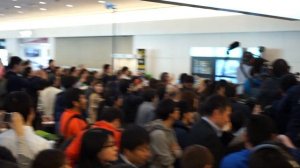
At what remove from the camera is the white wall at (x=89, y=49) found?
1673cm

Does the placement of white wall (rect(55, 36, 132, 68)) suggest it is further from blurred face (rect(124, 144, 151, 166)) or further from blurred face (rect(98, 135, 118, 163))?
blurred face (rect(98, 135, 118, 163))

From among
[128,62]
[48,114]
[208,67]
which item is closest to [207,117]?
[48,114]

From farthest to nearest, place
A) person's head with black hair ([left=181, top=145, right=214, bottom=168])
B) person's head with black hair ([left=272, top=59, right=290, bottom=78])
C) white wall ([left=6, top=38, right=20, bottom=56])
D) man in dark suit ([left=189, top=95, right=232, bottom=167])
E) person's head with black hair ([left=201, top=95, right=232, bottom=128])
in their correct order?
white wall ([left=6, top=38, right=20, bottom=56]), person's head with black hair ([left=272, top=59, right=290, bottom=78]), person's head with black hair ([left=201, top=95, right=232, bottom=128]), man in dark suit ([left=189, top=95, right=232, bottom=167]), person's head with black hair ([left=181, top=145, right=214, bottom=168])

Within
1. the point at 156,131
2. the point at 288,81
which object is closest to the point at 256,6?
the point at 288,81

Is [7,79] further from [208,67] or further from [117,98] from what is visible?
[208,67]

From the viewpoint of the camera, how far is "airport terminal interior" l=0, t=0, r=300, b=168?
247cm

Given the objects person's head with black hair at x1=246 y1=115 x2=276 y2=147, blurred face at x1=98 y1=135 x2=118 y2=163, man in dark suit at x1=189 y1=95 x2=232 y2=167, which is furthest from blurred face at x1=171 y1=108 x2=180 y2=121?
blurred face at x1=98 y1=135 x2=118 y2=163

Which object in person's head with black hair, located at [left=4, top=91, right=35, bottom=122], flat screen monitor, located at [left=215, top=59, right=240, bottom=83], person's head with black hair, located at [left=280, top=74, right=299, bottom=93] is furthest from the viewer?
flat screen monitor, located at [left=215, top=59, right=240, bottom=83]

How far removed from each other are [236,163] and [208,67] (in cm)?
1046

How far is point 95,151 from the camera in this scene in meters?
2.35

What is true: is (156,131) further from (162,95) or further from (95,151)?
(162,95)

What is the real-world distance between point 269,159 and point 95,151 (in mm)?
1057

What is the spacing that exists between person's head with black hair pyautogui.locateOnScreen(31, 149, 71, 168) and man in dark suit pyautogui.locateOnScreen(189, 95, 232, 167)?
50.9 inches

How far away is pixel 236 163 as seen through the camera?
231 cm
